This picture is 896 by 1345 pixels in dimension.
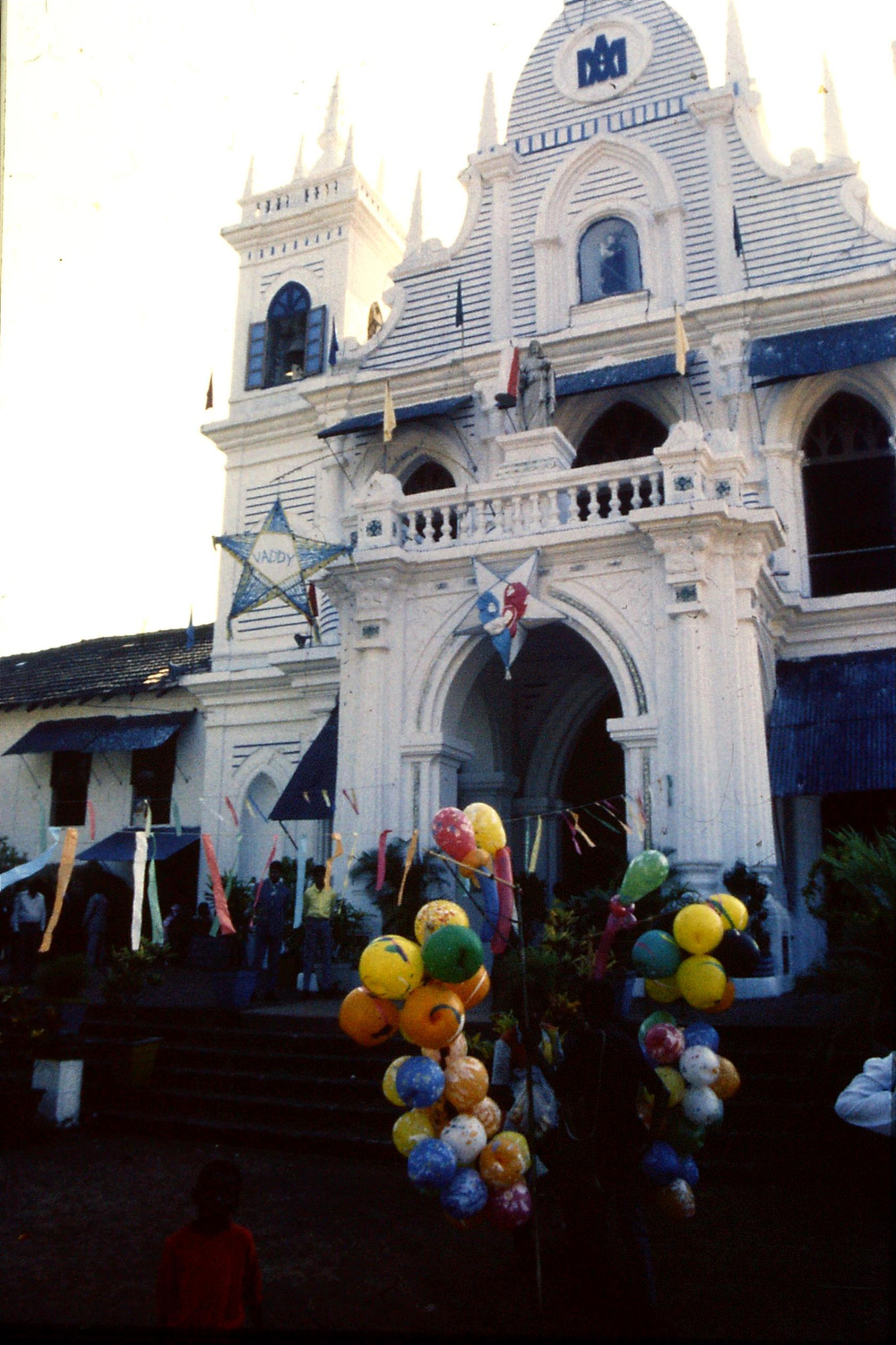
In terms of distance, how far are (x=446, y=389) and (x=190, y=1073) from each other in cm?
1237

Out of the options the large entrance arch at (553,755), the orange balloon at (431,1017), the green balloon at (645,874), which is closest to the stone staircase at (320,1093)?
the green balloon at (645,874)

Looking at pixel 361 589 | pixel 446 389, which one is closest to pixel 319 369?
pixel 446 389

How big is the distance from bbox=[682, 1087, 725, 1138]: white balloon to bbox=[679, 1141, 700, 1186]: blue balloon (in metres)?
0.22

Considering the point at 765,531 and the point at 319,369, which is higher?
the point at 319,369

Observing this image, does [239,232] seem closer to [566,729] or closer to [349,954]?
[566,729]

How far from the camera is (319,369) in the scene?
19500 mm

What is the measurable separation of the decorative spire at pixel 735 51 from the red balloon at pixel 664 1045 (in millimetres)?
17126

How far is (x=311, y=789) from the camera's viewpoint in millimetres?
15250

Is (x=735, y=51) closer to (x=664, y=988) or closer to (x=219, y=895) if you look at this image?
(x=219, y=895)

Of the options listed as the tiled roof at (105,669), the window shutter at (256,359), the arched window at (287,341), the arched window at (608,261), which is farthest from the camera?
the tiled roof at (105,669)

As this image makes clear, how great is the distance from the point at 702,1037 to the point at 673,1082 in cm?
50

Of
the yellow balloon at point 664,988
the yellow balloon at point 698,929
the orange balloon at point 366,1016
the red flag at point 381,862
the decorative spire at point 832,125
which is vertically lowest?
the orange balloon at point 366,1016

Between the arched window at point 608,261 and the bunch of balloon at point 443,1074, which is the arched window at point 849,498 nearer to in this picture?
the arched window at point 608,261

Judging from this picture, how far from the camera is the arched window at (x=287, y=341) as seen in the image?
1966 cm
